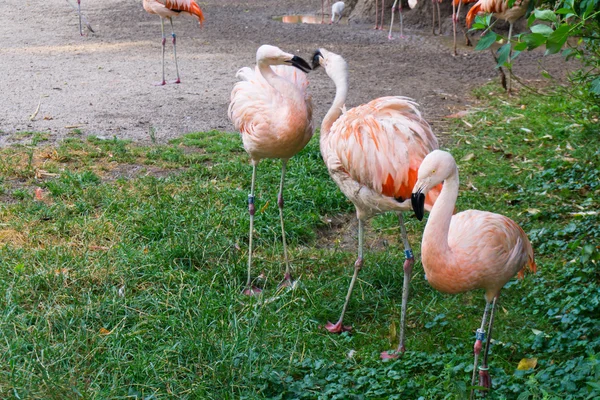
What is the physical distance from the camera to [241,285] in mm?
4109

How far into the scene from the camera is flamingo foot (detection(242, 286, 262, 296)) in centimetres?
399

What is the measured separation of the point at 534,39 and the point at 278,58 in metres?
2.03

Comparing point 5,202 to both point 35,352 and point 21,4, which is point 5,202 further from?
point 21,4

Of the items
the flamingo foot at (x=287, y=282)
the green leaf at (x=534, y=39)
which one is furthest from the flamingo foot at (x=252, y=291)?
the green leaf at (x=534, y=39)

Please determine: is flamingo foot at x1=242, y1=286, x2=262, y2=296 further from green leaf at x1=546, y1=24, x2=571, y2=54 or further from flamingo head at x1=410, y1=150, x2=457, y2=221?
green leaf at x1=546, y1=24, x2=571, y2=54

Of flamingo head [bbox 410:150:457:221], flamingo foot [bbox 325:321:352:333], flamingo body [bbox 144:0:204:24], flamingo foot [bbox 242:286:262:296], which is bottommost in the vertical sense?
flamingo foot [bbox 325:321:352:333]

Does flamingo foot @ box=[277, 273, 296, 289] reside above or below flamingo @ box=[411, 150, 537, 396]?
below

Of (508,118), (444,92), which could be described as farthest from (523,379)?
(444,92)

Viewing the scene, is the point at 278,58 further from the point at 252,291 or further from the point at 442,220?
the point at 442,220

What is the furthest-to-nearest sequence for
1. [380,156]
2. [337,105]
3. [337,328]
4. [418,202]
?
[337,105] → [337,328] → [380,156] → [418,202]

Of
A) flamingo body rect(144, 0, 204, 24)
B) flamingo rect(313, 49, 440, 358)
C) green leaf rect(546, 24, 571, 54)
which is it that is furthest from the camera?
flamingo body rect(144, 0, 204, 24)

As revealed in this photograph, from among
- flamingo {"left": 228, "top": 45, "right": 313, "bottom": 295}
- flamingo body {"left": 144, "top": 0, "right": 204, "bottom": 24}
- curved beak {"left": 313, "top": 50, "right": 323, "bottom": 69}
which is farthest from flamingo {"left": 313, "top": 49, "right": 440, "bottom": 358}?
flamingo body {"left": 144, "top": 0, "right": 204, "bottom": 24}

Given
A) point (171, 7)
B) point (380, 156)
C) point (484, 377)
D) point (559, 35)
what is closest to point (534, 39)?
point (559, 35)

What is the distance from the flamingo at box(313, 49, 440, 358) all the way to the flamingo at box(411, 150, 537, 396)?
314 mm
